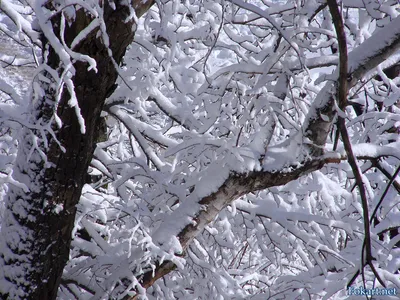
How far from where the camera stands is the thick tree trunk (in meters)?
1.97

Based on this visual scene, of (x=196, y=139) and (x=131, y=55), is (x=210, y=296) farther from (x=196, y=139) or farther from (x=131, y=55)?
(x=131, y=55)

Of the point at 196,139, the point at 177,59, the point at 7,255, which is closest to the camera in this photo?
the point at 7,255

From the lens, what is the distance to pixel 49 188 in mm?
2045

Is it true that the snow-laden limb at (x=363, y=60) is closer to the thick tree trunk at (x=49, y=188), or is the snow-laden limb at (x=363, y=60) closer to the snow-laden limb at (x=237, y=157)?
the snow-laden limb at (x=237, y=157)

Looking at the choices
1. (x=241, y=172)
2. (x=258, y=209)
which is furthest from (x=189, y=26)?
(x=241, y=172)

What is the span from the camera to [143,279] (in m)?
2.62

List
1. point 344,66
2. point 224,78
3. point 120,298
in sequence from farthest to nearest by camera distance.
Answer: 1. point 224,78
2. point 120,298
3. point 344,66

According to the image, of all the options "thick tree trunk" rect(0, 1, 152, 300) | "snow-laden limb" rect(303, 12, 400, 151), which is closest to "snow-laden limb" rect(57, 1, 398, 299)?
"snow-laden limb" rect(303, 12, 400, 151)

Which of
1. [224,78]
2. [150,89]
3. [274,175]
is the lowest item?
[274,175]

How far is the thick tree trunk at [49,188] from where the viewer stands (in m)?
1.97

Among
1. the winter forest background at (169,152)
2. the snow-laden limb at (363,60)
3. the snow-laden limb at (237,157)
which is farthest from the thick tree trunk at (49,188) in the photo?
the snow-laden limb at (363,60)

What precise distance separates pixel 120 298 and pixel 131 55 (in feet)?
7.99

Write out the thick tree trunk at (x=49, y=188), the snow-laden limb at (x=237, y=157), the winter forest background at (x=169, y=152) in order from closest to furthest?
the winter forest background at (x=169, y=152)
the thick tree trunk at (x=49, y=188)
the snow-laden limb at (x=237, y=157)

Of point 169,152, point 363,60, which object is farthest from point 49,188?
point 363,60
